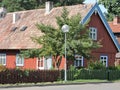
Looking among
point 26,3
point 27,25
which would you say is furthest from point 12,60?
point 26,3

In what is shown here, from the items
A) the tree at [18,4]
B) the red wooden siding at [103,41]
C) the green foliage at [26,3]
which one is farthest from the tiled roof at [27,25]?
the green foliage at [26,3]

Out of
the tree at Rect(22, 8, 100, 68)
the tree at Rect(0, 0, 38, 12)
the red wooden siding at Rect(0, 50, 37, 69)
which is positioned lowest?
the red wooden siding at Rect(0, 50, 37, 69)

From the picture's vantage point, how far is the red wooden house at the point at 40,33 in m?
43.5

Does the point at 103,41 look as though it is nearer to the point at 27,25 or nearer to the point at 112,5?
the point at 112,5

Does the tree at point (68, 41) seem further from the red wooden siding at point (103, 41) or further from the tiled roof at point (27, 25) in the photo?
the red wooden siding at point (103, 41)

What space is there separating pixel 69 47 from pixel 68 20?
267cm

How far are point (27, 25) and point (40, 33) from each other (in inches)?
166

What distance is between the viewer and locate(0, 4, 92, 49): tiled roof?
4441 cm

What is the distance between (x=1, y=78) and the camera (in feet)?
96.8

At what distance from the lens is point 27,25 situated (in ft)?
158

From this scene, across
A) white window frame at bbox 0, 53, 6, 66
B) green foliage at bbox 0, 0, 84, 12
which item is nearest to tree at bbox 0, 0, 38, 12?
green foliage at bbox 0, 0, 84, 12

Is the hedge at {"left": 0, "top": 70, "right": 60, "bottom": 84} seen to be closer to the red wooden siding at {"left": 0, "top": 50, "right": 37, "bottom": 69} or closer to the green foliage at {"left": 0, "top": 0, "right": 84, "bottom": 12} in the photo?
the red wooden siding at {"left": 0, "top": 50, "right": 37, "bottom": 69}

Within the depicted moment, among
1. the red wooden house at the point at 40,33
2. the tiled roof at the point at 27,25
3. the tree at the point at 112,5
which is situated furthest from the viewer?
the tiled roof at the point at 27,25

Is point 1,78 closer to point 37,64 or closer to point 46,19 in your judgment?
point 37,64
